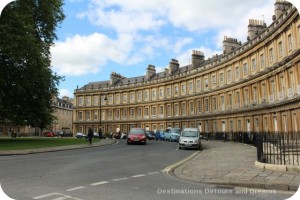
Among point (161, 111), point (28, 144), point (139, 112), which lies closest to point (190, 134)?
point (28, 144)

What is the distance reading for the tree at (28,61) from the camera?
25031mm

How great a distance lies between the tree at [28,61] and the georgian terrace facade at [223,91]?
23765 mm

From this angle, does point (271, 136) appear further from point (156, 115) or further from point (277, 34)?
point (156, 115)

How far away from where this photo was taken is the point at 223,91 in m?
52.3

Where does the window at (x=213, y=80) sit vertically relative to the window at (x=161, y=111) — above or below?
above

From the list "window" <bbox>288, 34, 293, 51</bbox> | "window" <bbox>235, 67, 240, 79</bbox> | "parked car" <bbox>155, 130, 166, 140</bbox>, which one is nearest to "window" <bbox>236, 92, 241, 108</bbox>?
"window" <bbox>235, 67, 240, 79</bbox>

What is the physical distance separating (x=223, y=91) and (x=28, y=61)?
3308 centimetres

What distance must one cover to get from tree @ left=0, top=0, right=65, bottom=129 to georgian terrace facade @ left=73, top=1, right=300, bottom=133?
23765 millimetres

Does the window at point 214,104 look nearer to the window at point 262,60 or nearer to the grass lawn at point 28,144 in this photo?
the window at point 262,60

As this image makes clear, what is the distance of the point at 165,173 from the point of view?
12438mm

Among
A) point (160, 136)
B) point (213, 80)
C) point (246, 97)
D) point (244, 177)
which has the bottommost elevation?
point (244, 177)

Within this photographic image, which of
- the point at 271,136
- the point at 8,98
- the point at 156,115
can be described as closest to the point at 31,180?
the point at 271,136

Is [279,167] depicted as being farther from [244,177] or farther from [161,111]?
[161,111]

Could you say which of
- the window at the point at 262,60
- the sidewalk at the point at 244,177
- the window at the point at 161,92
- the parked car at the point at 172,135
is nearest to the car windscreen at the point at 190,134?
the sidewalk at the point at 244,177
